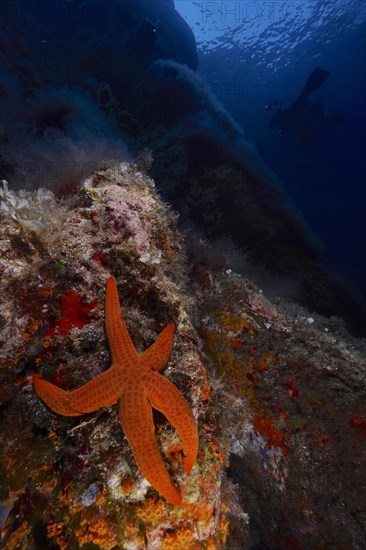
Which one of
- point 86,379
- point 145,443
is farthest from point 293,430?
point 86,379

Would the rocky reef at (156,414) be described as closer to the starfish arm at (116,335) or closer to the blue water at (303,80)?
the starfish arm at (116,335)

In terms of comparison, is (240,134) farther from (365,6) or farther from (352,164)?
(365,6)

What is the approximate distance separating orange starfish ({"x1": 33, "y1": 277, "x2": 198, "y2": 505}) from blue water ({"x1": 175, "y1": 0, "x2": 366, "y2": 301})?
944 inches

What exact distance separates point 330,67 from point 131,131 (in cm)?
3950

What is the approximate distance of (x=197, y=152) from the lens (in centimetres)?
934

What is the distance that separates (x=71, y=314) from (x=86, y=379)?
0.57 m

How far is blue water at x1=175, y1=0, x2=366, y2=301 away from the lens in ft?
99.6

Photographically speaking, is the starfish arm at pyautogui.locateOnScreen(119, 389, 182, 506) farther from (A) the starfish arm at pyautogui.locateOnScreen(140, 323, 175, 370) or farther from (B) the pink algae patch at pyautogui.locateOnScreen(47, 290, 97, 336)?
(B) the pink algae patch at pyautogui.locateOnScreen(47, 290, 97, 336)

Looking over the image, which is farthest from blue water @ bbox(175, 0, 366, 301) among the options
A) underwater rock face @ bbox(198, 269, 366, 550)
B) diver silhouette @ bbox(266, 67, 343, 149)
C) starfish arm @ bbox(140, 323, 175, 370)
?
starfish arm @ bbox(140, 323, 175, 370)

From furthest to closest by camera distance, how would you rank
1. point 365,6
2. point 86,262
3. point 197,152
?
point 365,6 → point 197,152 → point 86,262

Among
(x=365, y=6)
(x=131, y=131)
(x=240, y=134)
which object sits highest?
(x=365, y=6)

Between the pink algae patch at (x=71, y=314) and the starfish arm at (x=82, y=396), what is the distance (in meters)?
0.52

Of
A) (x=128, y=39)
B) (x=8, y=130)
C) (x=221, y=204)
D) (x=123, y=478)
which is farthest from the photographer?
(x=128, y=39)

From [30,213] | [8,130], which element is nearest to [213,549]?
[30,213]
